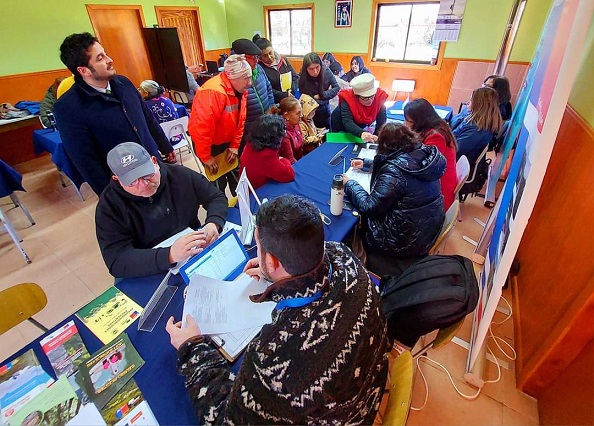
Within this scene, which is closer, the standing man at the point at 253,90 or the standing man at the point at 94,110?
the standing man at the point at 94,110

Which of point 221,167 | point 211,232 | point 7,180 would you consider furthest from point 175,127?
point 211,232

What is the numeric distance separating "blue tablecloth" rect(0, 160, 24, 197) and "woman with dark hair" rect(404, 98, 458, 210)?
342cm

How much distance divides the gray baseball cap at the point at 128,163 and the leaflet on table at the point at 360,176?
4.26 ft

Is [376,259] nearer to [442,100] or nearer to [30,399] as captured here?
[30,399]

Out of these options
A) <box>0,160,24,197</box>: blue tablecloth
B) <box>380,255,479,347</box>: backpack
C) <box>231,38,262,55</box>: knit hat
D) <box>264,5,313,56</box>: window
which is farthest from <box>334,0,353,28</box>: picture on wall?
<box>380,255,479,347</box>: backpack

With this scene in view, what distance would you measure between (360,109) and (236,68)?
125 centimetres

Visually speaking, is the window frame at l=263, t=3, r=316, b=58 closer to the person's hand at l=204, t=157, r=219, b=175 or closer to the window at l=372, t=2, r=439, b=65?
the window at l=372, t=2, r=439, b=65

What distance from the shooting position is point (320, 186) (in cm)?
195

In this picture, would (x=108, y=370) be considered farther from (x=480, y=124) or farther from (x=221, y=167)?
(x=480, y=124)

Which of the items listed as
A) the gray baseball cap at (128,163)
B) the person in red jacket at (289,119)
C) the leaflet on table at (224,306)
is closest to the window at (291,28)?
the person in red jacket at (289,119)

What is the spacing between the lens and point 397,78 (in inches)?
219

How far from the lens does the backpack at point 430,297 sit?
1.03m

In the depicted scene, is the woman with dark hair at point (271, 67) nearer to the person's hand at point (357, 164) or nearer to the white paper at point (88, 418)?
the person's hand at point (357, 164)

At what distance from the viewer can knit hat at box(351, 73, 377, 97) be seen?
2.61 m
